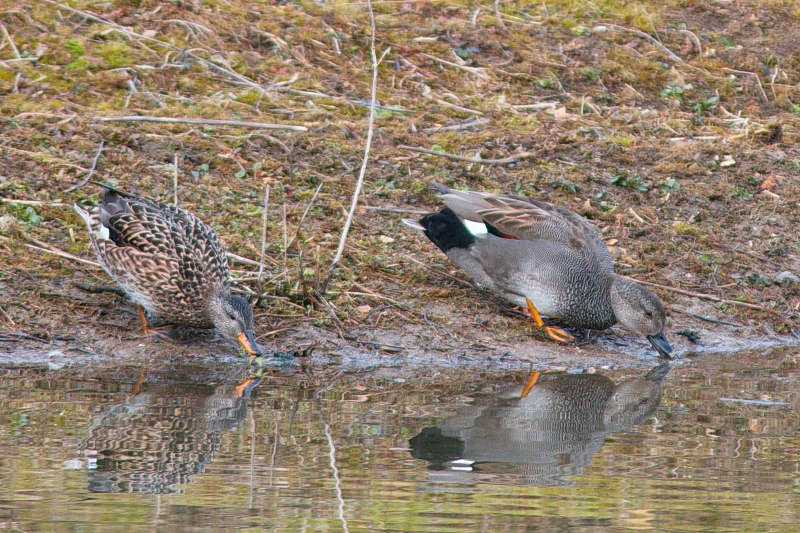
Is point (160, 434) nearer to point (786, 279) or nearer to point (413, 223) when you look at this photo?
point (413, 223)

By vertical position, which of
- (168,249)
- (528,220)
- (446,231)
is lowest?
(446,231)

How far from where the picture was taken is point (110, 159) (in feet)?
27.7

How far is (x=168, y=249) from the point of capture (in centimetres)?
648

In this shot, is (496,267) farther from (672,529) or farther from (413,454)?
(672,529)

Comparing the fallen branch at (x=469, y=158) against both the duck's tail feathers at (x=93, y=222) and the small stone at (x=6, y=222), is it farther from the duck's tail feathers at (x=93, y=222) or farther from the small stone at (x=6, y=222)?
the small stone at (x=6, y=222)

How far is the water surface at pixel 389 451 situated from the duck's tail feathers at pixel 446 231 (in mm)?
1243

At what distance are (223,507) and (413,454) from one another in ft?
3.29

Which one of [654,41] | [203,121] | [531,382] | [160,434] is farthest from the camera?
[654,41]

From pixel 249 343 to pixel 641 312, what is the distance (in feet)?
7.94

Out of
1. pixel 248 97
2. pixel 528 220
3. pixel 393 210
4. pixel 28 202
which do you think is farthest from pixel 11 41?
pixel 528 220

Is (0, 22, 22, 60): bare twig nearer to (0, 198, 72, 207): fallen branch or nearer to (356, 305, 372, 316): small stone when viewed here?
(0, 198, 72, 207): fallen branch

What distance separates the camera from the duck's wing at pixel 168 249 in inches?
254

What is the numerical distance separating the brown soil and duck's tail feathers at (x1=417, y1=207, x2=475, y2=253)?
271 mm

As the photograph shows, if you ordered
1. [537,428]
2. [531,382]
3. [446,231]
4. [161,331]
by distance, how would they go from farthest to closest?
[446,231], [161,331], [531,382], [537,428]
